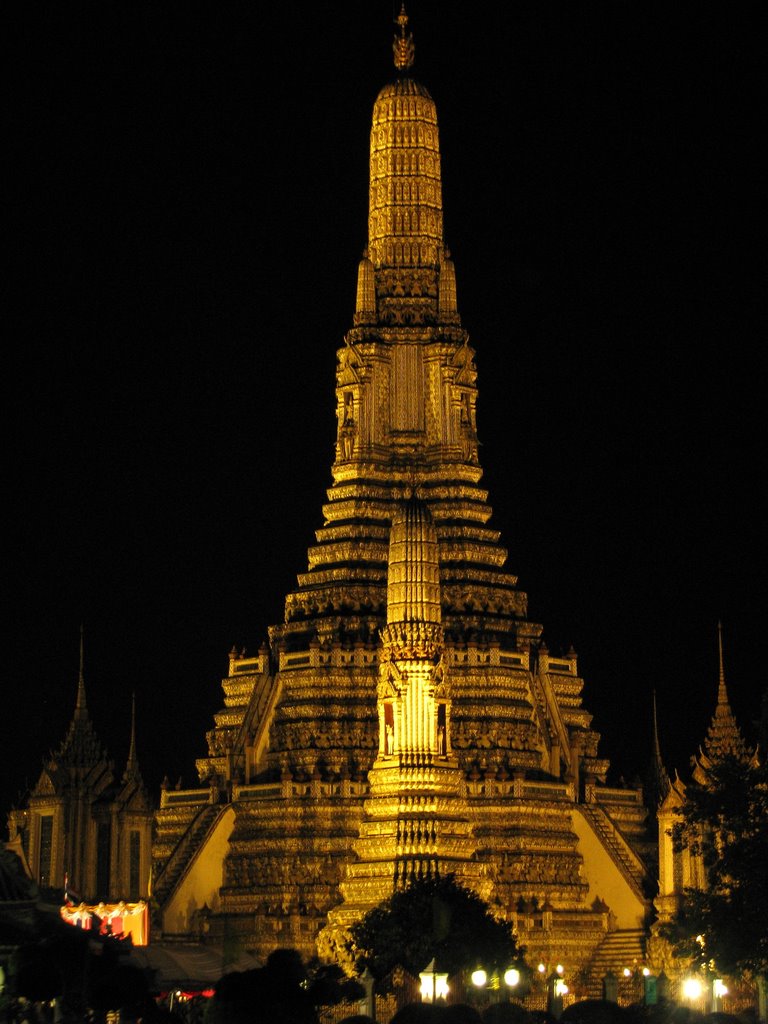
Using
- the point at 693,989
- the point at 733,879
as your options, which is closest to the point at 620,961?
the point at 693,989

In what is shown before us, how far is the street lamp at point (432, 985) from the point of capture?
5772 cm

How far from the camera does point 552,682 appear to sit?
288 feet

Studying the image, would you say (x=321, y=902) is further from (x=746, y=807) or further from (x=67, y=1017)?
(x=67, y=1017)

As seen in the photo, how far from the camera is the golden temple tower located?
77.1 metres

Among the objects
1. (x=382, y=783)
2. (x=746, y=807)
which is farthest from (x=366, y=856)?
(x=746, y=807)

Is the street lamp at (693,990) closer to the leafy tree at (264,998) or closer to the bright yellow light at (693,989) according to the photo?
the bright yellow light at (693,989)

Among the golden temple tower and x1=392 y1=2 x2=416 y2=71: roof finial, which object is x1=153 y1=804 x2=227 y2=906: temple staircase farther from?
x1=392 y1=2 x2=416 y2=71: roof finial

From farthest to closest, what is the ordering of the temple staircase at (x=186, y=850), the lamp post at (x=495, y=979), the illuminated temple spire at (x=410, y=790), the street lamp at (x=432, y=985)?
the temple staircase at (x=186, y=850) < the illuminated temple spire at (x=410, y=790) < the lamp post at (x=495, y=979) < the street lamp at (x=432, y=985)

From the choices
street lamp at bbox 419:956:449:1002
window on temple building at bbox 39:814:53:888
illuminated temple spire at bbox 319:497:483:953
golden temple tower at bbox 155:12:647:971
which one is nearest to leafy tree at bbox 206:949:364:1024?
street lamp at bbox 419:956:449:1002

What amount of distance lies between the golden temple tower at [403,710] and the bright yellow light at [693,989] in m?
8.66

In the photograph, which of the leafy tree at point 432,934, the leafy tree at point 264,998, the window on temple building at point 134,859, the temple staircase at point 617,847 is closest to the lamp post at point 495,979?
the leafy tree at point 432,934

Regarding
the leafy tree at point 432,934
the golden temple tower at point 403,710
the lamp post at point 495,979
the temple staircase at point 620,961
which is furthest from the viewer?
the temple staircase at point 620,961

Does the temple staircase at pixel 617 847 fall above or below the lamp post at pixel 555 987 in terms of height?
above

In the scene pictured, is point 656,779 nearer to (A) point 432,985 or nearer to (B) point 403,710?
(B) point 403,710
